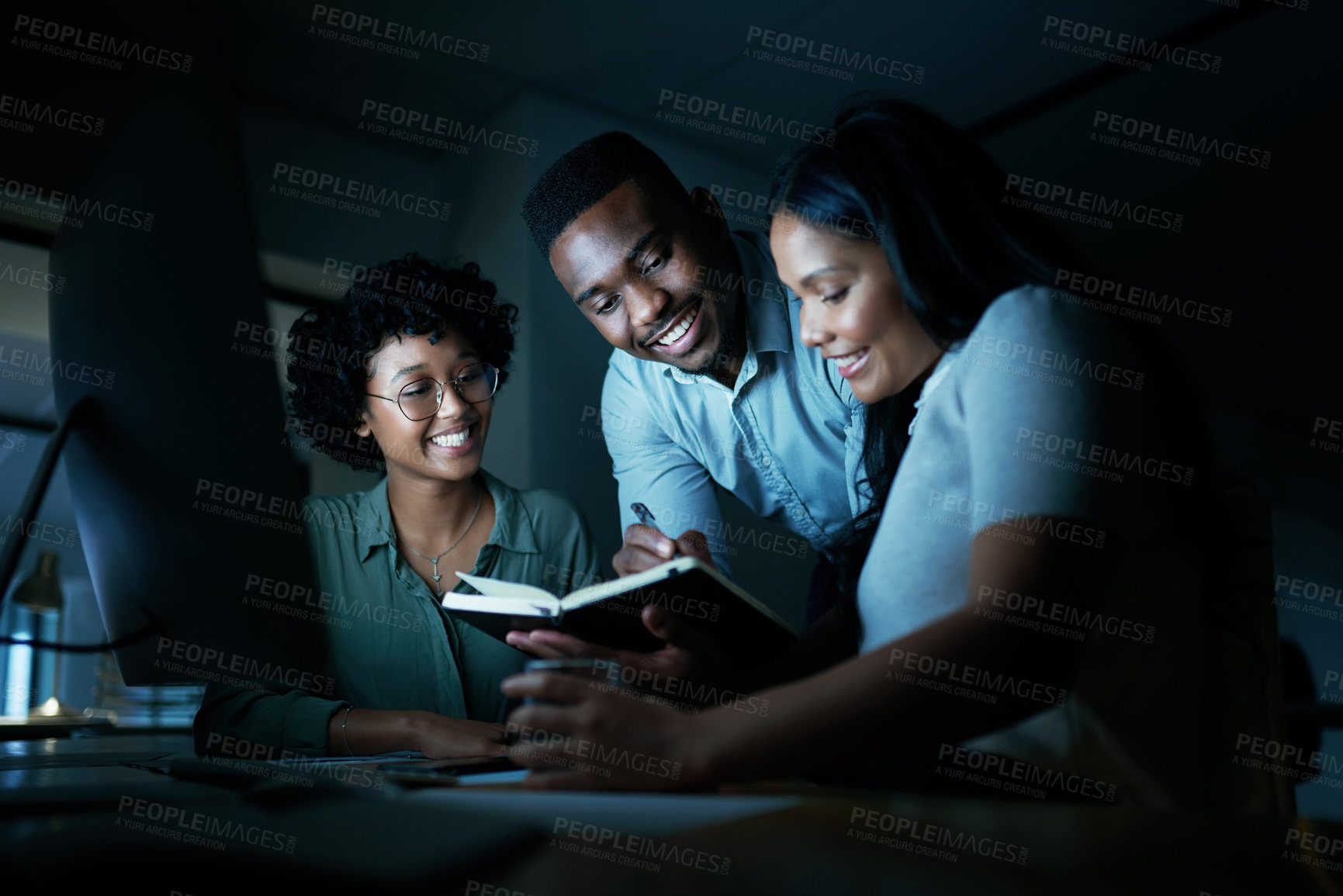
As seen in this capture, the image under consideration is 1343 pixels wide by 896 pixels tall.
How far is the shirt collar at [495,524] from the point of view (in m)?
2.00

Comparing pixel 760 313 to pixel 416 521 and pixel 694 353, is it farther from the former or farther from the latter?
Result: pixel 416 521

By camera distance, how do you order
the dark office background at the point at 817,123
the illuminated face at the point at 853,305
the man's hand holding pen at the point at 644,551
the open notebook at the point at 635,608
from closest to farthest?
the open notebook at the point at 635,608
the illuminated face at the point at 853,305
the man's hand holding pen at the point at 644,551
the dark office background at the point at 817,123

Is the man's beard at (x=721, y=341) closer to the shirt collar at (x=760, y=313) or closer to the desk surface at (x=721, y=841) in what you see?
the shirt collar at (x=760, y=313)

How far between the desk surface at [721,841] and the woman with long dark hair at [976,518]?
81 millimetres

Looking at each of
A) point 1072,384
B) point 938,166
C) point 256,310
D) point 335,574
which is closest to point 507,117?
point 256,310

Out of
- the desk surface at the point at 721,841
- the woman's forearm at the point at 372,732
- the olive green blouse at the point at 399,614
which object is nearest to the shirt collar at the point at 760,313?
the olive green blouse at the point at 399,614

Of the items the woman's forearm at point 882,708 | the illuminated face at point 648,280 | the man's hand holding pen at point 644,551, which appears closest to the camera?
the woman's forearm at point 882,708

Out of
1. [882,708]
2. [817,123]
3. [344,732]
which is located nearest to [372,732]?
[344,732]

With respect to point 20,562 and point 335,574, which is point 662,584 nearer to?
point 335,574

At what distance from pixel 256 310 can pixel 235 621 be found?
79 cm

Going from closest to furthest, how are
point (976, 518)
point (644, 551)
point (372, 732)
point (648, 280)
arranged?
point (976, 518), point (644, 551), point (372, 732), point (648, 280)

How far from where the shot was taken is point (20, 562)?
6.15 ft

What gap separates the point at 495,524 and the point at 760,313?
80 centimetres

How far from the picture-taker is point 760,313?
1943 mm
